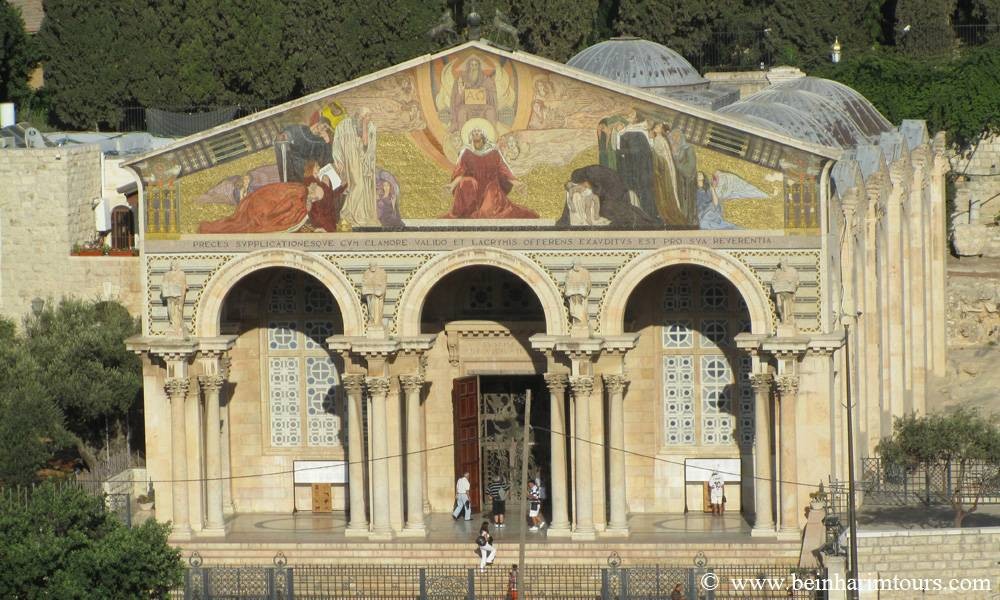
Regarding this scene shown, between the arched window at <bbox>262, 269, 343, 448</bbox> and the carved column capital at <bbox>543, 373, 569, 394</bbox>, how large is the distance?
19.1ft

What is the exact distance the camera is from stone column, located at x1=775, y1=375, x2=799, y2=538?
5544cm

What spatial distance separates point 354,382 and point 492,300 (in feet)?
14.3

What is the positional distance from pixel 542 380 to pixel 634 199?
237 inches

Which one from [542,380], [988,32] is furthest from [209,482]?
[988,32]

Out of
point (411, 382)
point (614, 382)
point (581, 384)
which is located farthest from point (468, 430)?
point (614, 382)

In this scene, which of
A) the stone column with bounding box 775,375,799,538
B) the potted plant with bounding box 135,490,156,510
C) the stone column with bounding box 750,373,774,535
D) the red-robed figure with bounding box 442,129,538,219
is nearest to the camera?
the stone column with bounding box 775,375,799,538

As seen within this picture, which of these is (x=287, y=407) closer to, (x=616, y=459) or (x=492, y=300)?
(x=492, y=300)

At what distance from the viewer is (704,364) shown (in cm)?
5931

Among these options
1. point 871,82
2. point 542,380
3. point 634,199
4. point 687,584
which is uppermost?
point 871,82

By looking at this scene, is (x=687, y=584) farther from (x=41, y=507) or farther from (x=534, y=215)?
(x=41, y=507)

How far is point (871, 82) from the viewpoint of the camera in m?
86.5

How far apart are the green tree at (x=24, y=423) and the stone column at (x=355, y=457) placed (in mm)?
9045

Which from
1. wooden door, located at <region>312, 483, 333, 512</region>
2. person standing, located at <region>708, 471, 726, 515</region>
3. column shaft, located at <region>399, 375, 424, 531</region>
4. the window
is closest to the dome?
the window

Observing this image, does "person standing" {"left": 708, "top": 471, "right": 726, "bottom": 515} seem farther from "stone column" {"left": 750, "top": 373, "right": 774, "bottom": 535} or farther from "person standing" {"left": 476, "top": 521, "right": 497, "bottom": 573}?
"person standing" {"left": 476, "top": 521, "right": 497, "bottom": 573}
